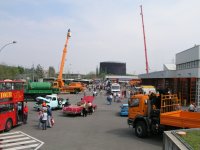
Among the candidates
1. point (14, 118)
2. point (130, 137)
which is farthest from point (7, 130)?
point (130, 137)

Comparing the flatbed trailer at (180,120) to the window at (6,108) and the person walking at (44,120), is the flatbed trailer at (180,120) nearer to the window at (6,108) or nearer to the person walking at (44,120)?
the person walking at (44,120)

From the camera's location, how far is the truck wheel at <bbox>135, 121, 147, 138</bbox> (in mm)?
18609

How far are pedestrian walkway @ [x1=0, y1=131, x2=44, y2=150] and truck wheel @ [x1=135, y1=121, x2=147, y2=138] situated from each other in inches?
230

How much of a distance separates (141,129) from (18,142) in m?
7.23

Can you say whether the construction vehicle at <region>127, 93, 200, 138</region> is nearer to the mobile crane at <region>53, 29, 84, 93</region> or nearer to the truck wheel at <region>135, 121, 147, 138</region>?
the truck wheel at <region>135, 121, 147, 138</region>

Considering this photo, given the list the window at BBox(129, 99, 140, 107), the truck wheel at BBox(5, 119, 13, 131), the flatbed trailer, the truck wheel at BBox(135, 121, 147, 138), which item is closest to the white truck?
the truck wheel at BBox(5, 119, 13, 131)

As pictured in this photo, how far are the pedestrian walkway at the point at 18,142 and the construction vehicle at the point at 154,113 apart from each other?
5993 mm

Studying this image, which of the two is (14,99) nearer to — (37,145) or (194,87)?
(37,145)

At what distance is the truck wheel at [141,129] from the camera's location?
18609 millimetres

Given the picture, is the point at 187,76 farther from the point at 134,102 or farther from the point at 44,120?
the point at 44,120

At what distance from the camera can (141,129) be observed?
18.8 m

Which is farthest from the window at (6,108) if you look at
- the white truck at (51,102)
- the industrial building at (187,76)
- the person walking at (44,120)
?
the industrial building at (187,76)

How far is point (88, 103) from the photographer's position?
31031 millimetres

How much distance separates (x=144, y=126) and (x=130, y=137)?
3.75 feet
